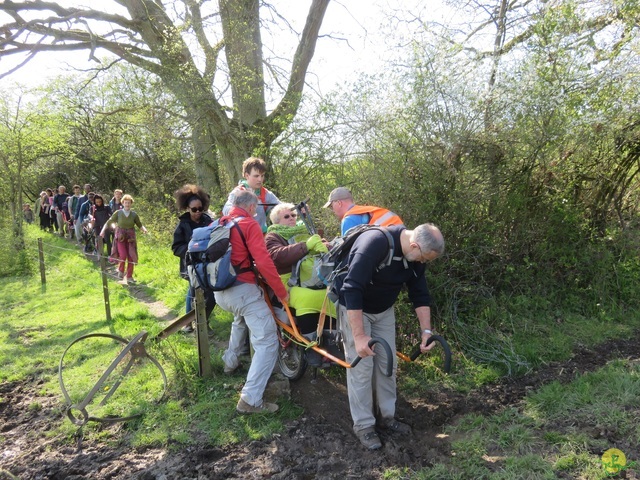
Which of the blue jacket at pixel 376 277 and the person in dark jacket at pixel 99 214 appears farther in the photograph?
the person in dark jacket at pixel 99 214

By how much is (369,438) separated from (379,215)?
1907mm

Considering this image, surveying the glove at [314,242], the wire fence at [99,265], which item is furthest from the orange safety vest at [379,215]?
the wire fence at [99,265]

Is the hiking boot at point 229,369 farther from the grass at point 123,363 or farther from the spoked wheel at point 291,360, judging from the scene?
the spoked wheel at point 291,360

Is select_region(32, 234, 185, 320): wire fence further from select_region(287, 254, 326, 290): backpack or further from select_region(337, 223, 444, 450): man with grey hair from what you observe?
select_region(337, 223, 444, 450): man with grey hair

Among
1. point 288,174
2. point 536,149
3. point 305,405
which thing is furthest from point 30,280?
point 536,149

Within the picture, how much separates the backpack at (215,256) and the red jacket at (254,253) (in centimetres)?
5

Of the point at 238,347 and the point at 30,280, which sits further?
the point at 30,280

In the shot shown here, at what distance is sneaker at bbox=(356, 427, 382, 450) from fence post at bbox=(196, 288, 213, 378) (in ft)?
6.23

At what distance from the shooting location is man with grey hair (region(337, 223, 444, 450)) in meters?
3.28

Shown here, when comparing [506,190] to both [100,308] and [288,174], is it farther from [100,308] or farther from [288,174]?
[100,308]

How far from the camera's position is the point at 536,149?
5477 mm

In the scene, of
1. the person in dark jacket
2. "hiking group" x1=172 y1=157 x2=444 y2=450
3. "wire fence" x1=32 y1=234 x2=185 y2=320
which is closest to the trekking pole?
"hiking group" x1=172 y1=157 x2=444 y2=450

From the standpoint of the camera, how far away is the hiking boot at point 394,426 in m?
3.80

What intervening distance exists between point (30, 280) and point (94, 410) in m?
8.44
